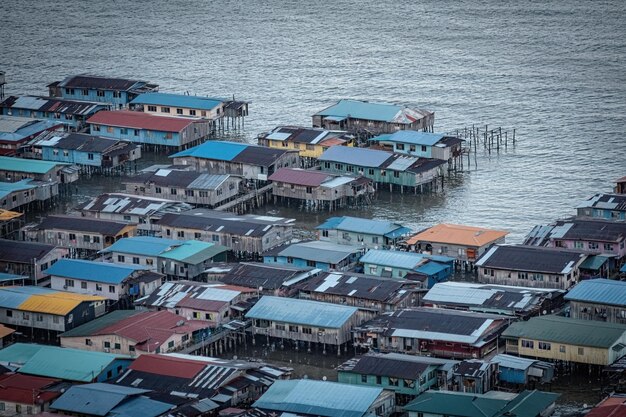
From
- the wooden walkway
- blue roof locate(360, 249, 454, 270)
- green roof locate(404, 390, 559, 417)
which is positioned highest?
blue roof locate(360, 249, 454, 270)

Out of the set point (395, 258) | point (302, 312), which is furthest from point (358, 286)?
point (395, 258)

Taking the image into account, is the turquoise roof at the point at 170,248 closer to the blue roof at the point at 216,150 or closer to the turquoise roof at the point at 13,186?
the turquoise roof at the point at 13,186

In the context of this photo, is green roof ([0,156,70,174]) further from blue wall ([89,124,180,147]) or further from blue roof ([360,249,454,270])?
blue roof ([360,249,454,270])

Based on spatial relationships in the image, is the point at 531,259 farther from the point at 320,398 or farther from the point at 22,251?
the point at 22,251

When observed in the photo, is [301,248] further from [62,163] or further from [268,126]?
[268,126]

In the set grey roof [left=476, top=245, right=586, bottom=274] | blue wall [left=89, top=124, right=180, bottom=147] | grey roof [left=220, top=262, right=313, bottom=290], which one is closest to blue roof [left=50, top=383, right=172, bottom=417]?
grey roof [left=220, top=262, right=313, bottom=290]

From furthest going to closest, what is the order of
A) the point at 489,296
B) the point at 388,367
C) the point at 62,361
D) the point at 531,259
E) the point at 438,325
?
1. the point at 531,259
2. the point at 489,296
3. the point at 438,325
4. the point at 62,361
5. the point at 388,367
